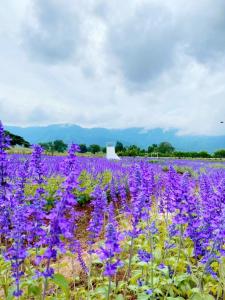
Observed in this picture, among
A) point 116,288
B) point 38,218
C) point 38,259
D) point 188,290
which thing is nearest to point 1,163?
point 38,218

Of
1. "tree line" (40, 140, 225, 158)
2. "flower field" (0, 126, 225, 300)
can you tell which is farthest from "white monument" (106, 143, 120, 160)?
"flower field" (0, 126, 225, 300)

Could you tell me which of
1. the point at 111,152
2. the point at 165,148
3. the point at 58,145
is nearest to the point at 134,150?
the point at 58,145

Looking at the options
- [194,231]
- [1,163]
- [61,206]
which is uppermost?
[1,163]

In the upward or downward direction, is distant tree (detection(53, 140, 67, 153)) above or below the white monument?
above

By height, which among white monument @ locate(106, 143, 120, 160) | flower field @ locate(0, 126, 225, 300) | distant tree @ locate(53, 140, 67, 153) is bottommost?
flower field @ locate(0, 126, 225, 300)

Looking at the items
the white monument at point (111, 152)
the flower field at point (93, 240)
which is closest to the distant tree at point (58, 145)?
the white monument at point (111, 152)

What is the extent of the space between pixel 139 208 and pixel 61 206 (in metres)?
1.32

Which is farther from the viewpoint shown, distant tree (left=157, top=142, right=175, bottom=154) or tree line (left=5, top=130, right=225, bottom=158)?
distant tree (left=157, top=142, right=175, bottom=154)

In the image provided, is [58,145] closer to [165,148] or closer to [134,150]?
[134,150]

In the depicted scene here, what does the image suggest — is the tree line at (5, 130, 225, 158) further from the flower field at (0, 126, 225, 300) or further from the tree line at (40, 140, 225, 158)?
the flower field at (0, 126, 225, 300)

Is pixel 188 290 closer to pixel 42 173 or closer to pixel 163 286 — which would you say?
pixel 163 286

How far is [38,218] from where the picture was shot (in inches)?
126

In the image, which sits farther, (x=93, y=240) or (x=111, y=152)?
(x=111, y=152)

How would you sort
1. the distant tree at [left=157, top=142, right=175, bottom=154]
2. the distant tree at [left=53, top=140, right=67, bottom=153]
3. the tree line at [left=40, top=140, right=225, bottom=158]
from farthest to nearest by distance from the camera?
1. the distant tree at [left=157, top=142, right=175, bottom=154]
2. the tree line at [left=40, top=140, right=225, bottom=158]
3. the distant tree at [left=53, top=140, right=67, bottom=153]
